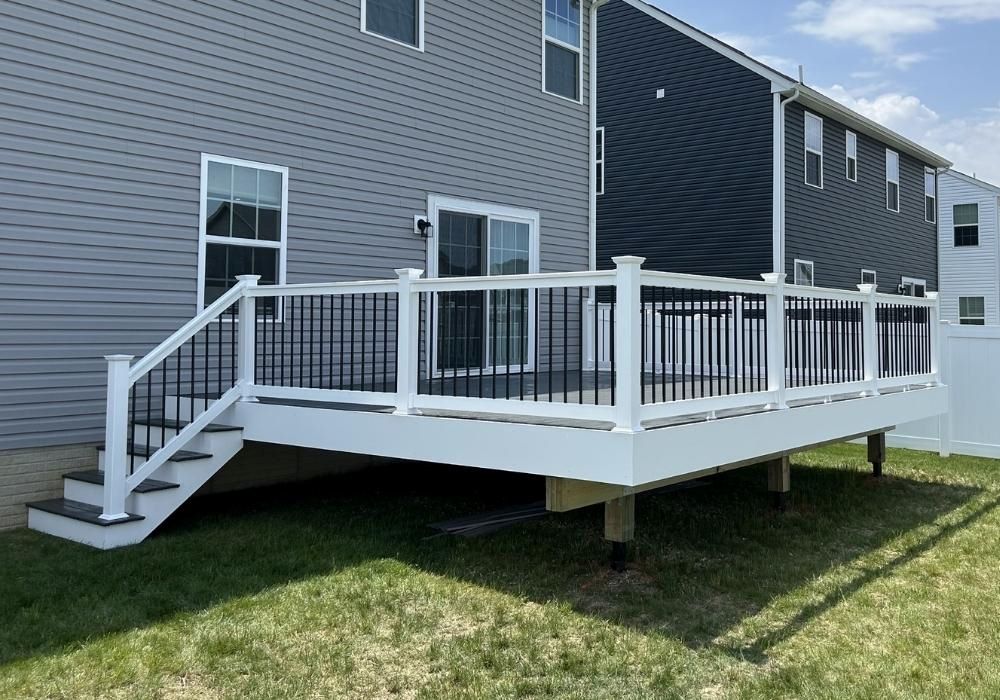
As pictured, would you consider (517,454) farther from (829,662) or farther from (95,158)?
(95,158)

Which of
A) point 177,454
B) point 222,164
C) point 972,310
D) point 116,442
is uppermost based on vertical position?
point 972,310

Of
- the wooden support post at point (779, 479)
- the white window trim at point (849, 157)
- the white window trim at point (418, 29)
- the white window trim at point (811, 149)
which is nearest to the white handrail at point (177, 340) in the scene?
the white window trim at point (418, 29)

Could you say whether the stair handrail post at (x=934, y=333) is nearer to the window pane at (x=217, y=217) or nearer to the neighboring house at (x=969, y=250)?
the window pane at (x=217, y=217)

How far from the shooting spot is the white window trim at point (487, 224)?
870 centimetres

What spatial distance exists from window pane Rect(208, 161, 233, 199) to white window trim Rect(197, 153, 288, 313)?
4 cm

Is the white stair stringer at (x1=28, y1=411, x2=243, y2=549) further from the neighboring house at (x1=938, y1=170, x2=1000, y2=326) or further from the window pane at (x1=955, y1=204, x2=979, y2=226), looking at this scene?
the window pane at (x1=955, y1=204, x2=979, y2=226)

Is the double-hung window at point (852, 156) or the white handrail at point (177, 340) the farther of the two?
the double-hung window at point (852, 156)

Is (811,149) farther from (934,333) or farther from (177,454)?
(177,454)

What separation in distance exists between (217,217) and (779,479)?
5325mm

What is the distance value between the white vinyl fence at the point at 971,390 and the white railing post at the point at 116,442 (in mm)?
9152

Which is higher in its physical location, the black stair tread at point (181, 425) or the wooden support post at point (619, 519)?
the black stair tread at point (181, 425)

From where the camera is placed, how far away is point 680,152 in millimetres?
15086

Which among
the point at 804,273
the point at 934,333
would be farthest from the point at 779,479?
the point at 804,273

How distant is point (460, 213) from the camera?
357 inches
